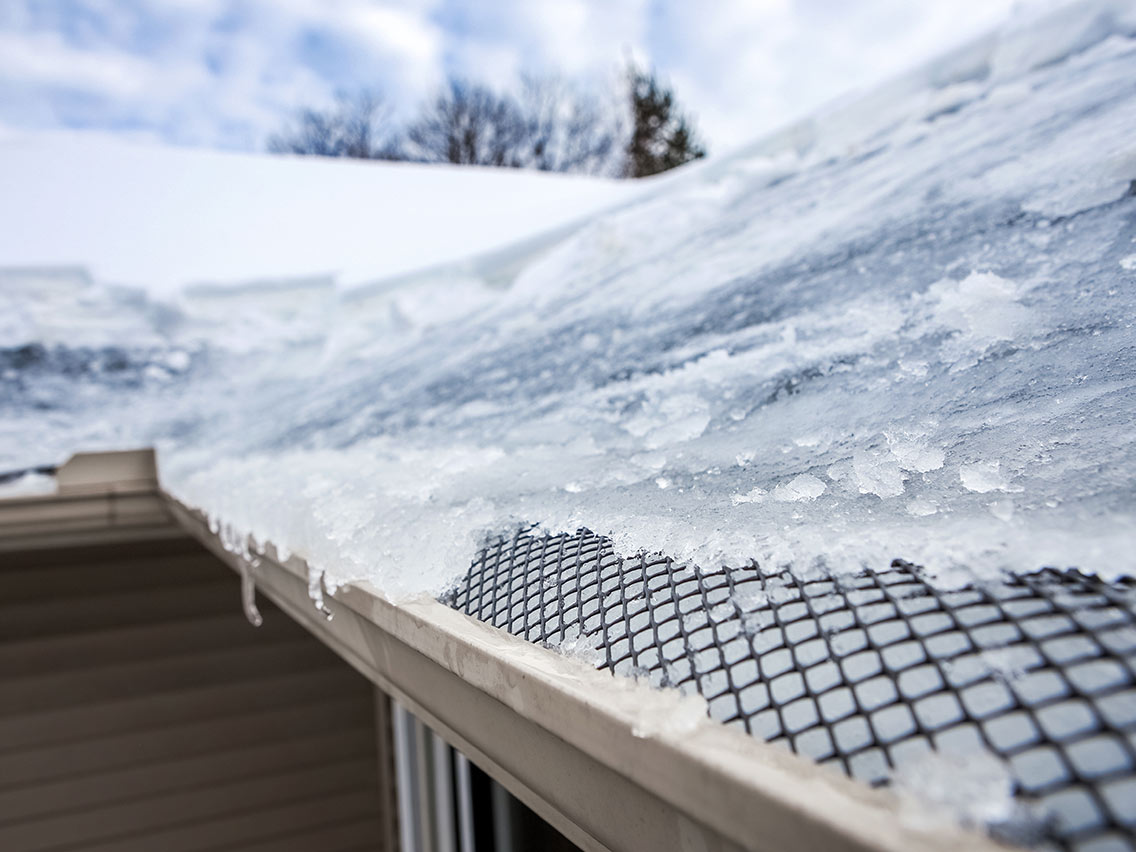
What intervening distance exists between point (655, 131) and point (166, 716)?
45.5ft

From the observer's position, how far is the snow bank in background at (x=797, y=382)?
20.7 inches

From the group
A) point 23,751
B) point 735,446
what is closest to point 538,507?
point 735,446

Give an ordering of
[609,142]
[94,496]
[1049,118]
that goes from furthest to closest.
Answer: [609,142] < [94,496] < [1049,118]

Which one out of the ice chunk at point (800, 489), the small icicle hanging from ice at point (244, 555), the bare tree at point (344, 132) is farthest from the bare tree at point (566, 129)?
the ice chunk at point (800, 489)

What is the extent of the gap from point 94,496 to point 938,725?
2.34 m

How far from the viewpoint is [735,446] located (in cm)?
76

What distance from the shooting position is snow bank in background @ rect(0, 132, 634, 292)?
13.1 ft

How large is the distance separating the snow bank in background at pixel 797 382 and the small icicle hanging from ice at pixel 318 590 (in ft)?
0.06

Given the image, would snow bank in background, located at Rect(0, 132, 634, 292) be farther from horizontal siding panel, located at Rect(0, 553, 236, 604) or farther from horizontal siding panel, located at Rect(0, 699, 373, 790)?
horizontal siding panel, located at Rect(0, 699, 373, 790)

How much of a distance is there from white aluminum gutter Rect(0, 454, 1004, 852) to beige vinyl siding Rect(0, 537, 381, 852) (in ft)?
8.75

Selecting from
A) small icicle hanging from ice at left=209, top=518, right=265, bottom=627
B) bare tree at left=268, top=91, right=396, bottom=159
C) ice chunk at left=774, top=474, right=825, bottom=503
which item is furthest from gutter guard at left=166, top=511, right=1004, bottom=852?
bare tree at left=268, top=91, right=396, bottom=159

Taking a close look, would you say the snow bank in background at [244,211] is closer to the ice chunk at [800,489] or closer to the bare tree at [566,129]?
the ice chunk at [800,489]

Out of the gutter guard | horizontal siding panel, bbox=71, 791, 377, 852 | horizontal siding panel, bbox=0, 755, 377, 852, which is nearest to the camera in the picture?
the gutter guard

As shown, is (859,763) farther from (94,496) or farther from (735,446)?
(94,496)
